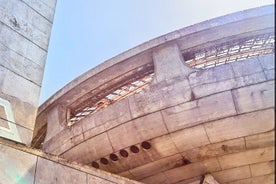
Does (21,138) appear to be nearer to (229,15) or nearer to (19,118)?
(19,118)

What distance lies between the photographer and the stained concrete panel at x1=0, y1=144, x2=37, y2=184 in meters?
5.62

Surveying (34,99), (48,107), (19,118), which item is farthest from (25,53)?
(48,107)

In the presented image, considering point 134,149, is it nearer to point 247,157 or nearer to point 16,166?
point 247,157

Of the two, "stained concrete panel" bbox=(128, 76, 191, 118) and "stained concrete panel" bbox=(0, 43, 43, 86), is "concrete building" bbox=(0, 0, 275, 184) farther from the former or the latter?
"stained concrete panel" bbox=(0, 43, 43, 86)

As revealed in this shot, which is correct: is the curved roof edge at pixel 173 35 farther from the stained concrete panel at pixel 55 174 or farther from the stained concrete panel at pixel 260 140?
the stained concrete panel at pixel 55 174

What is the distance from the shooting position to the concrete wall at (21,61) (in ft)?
22.4

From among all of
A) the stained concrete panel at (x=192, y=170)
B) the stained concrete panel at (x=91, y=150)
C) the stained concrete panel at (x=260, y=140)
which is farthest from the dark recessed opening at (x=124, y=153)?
the stained concrete panel at (x=260, y=140)

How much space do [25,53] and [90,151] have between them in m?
6.56

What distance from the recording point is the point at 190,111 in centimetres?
1166

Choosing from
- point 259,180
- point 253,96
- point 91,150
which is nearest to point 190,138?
point 253,96

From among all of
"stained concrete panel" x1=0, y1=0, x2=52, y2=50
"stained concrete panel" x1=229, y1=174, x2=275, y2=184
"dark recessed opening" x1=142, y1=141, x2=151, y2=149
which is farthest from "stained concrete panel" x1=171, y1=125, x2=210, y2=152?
"stained concrete panel" x1=0, y1=0, x2=52, y2=50

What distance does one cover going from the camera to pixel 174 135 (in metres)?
11.9

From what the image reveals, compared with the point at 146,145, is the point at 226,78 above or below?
above

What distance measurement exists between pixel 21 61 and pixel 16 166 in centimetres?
261
